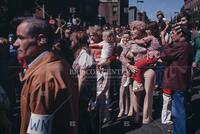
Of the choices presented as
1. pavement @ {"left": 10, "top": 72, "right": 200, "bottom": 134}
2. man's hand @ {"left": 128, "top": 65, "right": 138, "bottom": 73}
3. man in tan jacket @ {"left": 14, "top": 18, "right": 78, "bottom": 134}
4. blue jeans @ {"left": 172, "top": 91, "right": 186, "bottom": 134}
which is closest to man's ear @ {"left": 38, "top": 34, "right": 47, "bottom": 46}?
man in tan jacket @ {"left": 14, "top": 18, "right": 78, "bottom": 134}

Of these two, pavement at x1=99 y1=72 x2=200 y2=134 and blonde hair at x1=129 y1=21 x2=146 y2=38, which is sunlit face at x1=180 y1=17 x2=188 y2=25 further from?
pavement at x1=99 y1=72 x2=200 y2=134

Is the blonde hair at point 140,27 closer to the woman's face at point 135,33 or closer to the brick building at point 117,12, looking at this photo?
the woman's face at point 135,33

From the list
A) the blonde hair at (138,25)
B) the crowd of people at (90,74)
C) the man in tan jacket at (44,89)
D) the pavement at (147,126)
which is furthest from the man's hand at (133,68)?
the man in tan jacket at (44,89)

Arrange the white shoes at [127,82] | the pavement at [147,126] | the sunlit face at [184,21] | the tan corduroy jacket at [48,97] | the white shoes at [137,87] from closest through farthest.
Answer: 1. the tan corduroy jacket at [48,97]
2. the sunlit face at [184,21]
3. the pavement at [147,126]
4. the white shoes at [137,87]
5. the white shoes at [127,82]

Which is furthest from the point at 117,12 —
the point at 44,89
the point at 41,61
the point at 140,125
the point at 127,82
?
the point at 44,89

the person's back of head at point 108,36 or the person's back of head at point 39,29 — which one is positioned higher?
the person's back of head at point 39,29

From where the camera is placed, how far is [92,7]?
58.6 metres

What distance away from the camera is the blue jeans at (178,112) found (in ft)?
16.6

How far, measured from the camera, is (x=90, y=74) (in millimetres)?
5504

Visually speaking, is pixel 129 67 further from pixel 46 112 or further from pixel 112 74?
pixel 46 112

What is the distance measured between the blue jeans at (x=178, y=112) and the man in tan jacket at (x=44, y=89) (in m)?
2.89

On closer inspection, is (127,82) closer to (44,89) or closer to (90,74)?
(90,74)

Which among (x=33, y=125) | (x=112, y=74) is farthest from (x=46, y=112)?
(x=112, y=74)

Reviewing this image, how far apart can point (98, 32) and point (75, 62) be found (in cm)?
103
